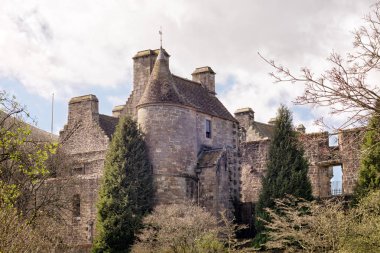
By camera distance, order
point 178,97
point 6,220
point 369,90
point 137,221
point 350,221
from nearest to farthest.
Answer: point 369,90, point 6,220, point 350,221, point 137,221, point 178,97

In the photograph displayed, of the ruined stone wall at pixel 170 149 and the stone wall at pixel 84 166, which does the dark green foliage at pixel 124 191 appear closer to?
the ruined stone wall at pixel 170 149

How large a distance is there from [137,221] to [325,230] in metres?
10.8

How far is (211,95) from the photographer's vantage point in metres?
36.2

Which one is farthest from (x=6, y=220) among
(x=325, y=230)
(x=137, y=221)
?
(x=137, y=221)

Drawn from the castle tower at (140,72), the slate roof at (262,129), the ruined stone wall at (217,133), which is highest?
the castle tower at (140,72)

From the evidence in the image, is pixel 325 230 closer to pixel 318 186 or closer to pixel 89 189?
pixel 318 186

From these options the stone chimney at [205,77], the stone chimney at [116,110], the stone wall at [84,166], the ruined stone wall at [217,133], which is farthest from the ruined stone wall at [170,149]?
the stone chimney at [116,110]

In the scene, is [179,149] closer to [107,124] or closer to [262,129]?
[107,124]

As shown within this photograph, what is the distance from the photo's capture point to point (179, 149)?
3081cm

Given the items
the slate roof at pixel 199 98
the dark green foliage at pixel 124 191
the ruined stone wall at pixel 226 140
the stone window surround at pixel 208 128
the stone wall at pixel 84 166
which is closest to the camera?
the dark green foliage at pixel 124 191

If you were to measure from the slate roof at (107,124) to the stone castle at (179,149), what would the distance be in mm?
15

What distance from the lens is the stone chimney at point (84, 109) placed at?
3541cm

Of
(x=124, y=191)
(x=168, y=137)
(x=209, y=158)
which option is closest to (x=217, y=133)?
(x=209, y=158)

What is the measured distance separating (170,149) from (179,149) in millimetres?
521
